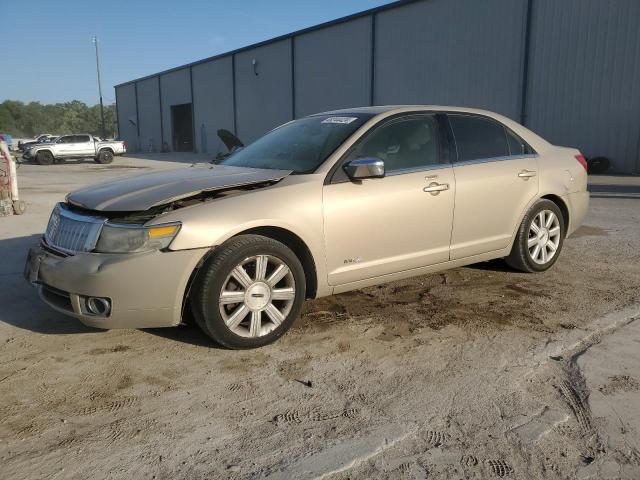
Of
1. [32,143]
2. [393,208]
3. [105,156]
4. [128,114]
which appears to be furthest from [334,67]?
[128,114]

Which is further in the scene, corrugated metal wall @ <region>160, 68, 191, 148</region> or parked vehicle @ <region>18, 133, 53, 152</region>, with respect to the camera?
corrugated metal wall @ <region>160, 68, 191, 148</region>

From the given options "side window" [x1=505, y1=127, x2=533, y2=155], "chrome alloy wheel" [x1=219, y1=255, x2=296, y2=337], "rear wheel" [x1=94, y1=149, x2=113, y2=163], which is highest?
"side window" [x1=505, y1=127, x2=533, y2=155]

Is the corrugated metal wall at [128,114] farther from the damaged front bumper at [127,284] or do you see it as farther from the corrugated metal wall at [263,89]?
the damaged front bumper at [127,284]

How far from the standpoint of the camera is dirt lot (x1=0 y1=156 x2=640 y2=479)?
8.09ft

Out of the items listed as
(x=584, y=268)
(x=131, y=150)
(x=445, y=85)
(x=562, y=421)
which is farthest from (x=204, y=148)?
(x=562, y=421)

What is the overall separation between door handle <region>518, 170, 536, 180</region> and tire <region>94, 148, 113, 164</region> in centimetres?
2894

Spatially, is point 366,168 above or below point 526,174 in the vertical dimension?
above

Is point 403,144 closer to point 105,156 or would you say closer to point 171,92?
point 105,156

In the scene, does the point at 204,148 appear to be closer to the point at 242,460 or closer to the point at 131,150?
the point at 131,150

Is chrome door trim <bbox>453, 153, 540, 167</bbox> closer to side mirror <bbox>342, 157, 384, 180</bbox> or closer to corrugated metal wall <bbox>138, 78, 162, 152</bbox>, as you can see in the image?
side mirror <bbox>342, 157, 384, 180</bbox>

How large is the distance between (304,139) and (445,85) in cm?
1848

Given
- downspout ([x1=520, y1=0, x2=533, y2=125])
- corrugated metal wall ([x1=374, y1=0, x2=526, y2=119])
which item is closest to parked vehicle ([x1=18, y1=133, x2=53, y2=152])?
corrugated metal wall ([x1=374, y1=0, x2=526, y2=119])

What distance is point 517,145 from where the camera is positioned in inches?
208

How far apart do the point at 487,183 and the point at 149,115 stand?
A: 4769 cm
